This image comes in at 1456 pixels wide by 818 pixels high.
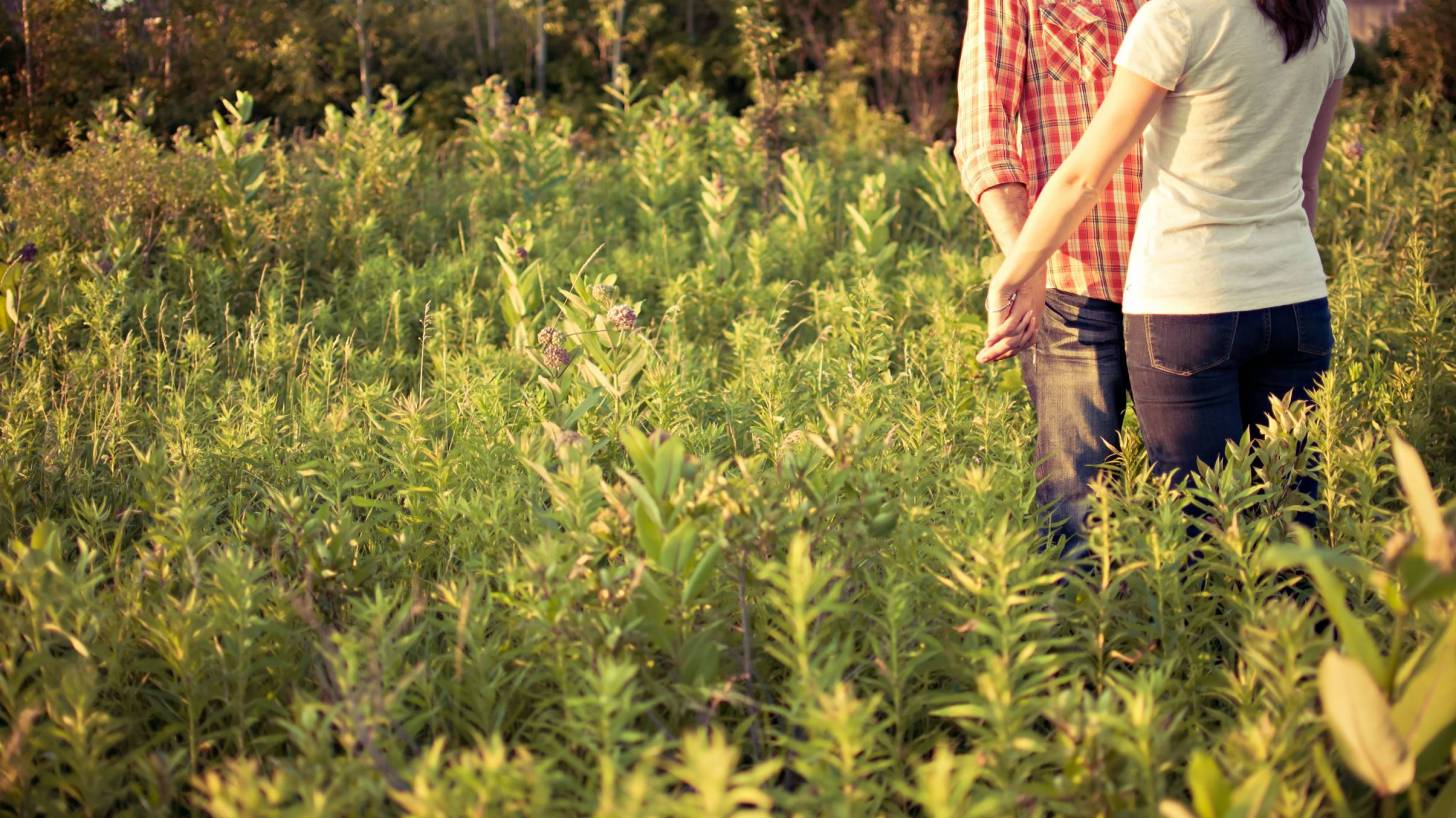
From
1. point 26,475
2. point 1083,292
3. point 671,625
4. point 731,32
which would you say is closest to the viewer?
point 671,625

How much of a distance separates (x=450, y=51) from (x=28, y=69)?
8611mm

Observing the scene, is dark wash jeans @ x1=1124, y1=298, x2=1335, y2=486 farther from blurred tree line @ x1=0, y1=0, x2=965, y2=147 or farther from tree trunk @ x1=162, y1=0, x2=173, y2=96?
tree trunk @ x1=162, y1=0, x2=173, y2=96

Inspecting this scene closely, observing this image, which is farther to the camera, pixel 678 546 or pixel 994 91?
pixel 994 91

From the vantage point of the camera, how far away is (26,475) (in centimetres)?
326

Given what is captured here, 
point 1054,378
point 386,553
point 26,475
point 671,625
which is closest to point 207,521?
point 386,553

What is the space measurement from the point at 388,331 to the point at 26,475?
184 centimetres

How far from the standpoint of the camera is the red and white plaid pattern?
274 cm

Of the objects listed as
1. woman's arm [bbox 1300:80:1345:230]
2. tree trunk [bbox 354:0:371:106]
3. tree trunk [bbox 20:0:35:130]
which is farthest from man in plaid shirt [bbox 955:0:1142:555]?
tree trunk [bbox 354:0:371:106]

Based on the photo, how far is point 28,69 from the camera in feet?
29.5

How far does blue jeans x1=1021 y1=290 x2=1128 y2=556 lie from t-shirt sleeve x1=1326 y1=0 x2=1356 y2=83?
0.70 meters

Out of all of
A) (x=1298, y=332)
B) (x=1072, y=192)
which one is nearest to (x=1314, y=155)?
(x=1298, y=332)

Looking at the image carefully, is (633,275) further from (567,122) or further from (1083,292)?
(1083,292)

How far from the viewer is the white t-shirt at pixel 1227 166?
2.31 metres

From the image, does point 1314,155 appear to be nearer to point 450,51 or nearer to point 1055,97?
point 1055,97
